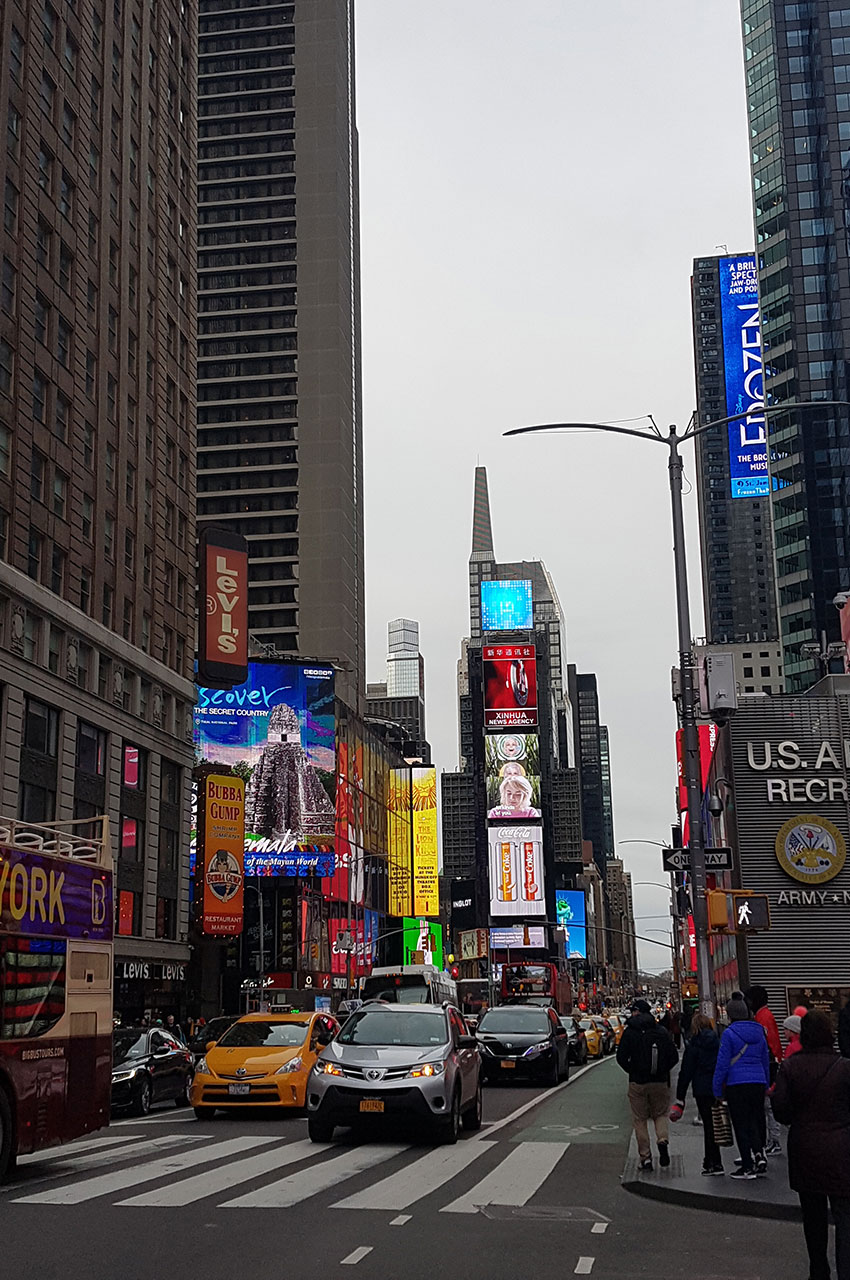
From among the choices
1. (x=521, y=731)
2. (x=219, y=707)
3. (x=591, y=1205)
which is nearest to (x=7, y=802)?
(x=591, y=1205)

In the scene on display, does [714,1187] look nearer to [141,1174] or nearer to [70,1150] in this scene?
[141,1174]

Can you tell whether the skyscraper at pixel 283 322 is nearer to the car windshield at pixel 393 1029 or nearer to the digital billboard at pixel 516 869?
the digital billboard at pixel 516 869

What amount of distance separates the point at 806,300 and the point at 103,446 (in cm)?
10315

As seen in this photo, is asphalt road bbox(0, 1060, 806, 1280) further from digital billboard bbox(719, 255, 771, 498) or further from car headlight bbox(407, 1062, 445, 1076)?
digital billboard bbox(719, 255, 771, 498)

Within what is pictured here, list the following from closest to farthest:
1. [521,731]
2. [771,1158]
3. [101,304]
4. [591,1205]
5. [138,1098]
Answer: [591,1205]
[771,1158]
[138,1098]
[101,304]
[521,731]

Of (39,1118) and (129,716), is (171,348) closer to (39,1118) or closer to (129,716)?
(129,716)

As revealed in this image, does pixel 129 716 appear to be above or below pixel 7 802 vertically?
above

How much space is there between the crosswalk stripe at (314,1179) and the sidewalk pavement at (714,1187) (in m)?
2.83

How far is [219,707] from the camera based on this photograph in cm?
9562

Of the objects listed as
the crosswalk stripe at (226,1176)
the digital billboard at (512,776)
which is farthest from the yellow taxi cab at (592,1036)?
the digital billboard at (512,776)

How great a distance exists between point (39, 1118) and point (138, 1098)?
29.7 feet

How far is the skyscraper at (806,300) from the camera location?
453 ft

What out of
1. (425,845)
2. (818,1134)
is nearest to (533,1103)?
(818,1134)

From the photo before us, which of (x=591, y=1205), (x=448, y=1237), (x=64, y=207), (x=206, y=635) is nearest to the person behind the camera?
(x=448, y=1237)
